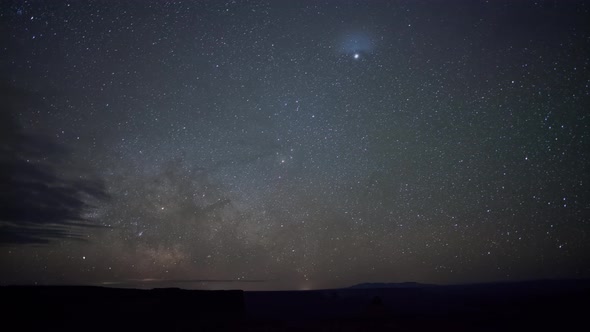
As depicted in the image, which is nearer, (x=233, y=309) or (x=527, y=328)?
(x=233, y=309)

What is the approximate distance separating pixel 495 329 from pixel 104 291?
770 inches

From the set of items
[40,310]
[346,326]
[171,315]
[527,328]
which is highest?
[40,310]

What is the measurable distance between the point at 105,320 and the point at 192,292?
4.27m

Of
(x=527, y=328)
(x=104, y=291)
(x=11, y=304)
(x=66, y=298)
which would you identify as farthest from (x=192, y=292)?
(x=527, y=328)

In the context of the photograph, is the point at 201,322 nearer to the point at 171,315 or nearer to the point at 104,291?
the point at 171,315

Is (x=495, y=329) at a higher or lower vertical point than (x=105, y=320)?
lower

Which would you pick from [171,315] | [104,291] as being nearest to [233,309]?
[171,315]

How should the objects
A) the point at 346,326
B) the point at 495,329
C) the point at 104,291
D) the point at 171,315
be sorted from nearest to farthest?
the point at 104,291, the point at 171,315, the point at 346,326, the point at 495,329

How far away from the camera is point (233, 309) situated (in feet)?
54.2

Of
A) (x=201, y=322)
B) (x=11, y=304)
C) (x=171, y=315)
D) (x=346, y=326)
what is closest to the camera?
(x=11, y=304)

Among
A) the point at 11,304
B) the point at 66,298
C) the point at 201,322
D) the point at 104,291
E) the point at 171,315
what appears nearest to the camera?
the point at 11,304

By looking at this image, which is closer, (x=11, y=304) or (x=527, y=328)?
(x=11, y=304)

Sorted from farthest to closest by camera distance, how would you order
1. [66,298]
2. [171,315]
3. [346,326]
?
1. [346,326]
2. [171,315]
3. [66,298]

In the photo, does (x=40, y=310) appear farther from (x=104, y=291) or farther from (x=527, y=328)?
(x=527, y=328)
